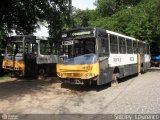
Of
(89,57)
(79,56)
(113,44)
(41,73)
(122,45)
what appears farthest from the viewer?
(41,73)

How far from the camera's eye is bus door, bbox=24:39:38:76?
68.0ft

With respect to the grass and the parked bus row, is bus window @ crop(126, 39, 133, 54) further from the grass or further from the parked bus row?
the grass

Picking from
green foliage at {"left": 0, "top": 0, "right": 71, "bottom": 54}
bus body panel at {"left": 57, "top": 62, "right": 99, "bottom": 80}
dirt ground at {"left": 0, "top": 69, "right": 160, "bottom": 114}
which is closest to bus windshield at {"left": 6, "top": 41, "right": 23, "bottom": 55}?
green foliage at {"left": 0, "top": 0, "right": 71, "bottom": 54}

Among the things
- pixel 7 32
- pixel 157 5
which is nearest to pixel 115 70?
pixel 7 32

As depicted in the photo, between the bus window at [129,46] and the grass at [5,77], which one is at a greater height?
the bus window at [129,46]

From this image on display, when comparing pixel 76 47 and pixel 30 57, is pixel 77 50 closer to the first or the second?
pixel 76 47

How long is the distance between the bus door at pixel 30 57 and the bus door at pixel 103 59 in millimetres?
6905

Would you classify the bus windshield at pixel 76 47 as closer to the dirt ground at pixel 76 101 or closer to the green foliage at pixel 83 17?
the dirt ground at pixel 76 101

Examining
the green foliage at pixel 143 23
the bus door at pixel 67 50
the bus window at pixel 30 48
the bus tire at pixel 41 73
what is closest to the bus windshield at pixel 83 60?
the bus door at pixel 67 50

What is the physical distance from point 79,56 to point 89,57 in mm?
779

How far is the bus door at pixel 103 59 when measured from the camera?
14.8m

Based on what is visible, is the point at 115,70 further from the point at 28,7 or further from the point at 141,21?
the point at 141,21

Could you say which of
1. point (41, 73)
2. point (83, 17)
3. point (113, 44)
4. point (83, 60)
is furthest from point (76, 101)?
point (83, 17)

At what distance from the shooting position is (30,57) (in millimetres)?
20984
